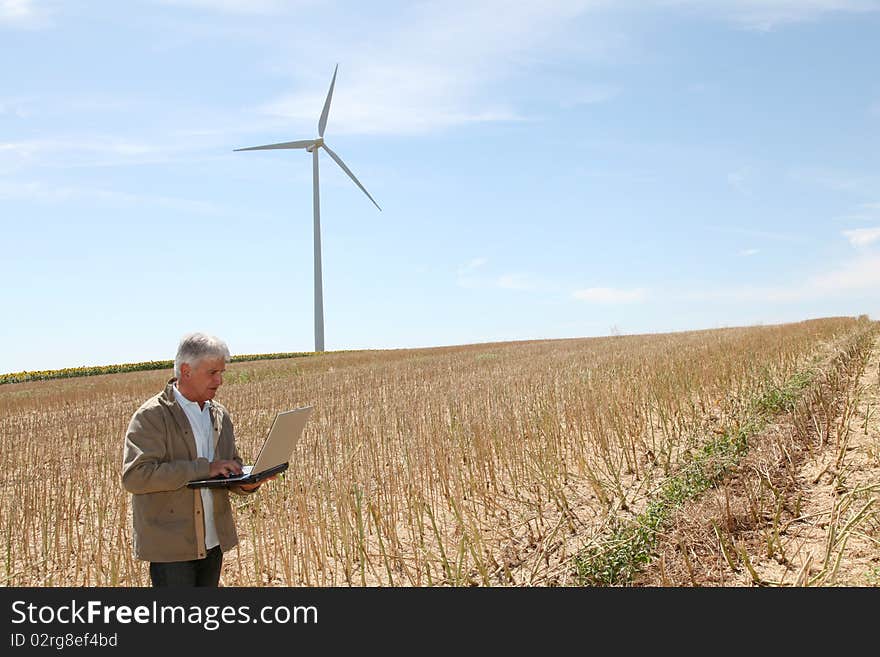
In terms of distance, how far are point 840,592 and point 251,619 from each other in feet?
10.6

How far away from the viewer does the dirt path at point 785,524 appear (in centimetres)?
458

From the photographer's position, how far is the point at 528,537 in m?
5.39

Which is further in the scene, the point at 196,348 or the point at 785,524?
the point at 785,524

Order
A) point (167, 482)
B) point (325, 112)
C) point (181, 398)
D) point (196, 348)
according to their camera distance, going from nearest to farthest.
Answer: point (167, 482), point (196, 348), point (181, 398), point (325, 112)

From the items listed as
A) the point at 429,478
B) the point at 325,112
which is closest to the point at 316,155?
the point at 325,112

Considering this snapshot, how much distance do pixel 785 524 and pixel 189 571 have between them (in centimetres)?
436

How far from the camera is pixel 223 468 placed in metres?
3.24

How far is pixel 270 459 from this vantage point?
324 centimetres

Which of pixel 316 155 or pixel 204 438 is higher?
pixel 316 155

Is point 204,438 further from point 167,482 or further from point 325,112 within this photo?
point 325,112

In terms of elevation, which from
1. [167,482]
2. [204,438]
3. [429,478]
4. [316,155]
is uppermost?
[316,155]

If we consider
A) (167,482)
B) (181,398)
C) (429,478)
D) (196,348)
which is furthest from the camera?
(429,478)

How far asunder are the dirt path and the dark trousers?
8.89 feet

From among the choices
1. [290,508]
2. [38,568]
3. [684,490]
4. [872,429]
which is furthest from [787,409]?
[38,568]
